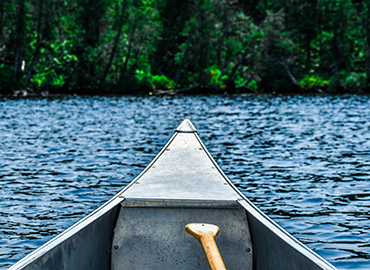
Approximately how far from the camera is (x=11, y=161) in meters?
12.2

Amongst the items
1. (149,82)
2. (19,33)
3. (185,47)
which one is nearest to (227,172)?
(19,33)

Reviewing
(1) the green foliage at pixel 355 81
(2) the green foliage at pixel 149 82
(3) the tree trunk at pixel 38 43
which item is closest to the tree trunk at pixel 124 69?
(2) the green foliage at pixel 149 82

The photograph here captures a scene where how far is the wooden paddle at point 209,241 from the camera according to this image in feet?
12.1

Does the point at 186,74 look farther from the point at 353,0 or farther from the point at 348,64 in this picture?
the point at 353,0

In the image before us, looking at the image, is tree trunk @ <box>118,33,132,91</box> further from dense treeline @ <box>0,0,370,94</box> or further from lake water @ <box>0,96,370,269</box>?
lake water @ <box>0,96,370,269</box>

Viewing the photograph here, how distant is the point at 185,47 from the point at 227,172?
5222 centimetres

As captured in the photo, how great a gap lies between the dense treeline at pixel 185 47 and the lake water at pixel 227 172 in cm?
3460

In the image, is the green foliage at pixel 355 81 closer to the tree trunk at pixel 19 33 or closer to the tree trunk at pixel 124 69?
the tree trunk at pixel 124 69

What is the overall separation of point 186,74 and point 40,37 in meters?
21.9

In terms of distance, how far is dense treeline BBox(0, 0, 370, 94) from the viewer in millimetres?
53562

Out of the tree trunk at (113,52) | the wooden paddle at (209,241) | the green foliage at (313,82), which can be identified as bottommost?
the green foliage at (313,82)

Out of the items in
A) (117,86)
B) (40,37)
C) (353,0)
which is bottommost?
(117,86)

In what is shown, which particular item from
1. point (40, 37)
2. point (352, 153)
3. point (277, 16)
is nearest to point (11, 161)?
point (352, 153)

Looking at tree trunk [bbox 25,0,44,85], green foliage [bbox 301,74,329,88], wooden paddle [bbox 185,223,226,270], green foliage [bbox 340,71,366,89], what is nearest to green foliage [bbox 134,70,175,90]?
tree trunk [bbox 25,0,44,85]
